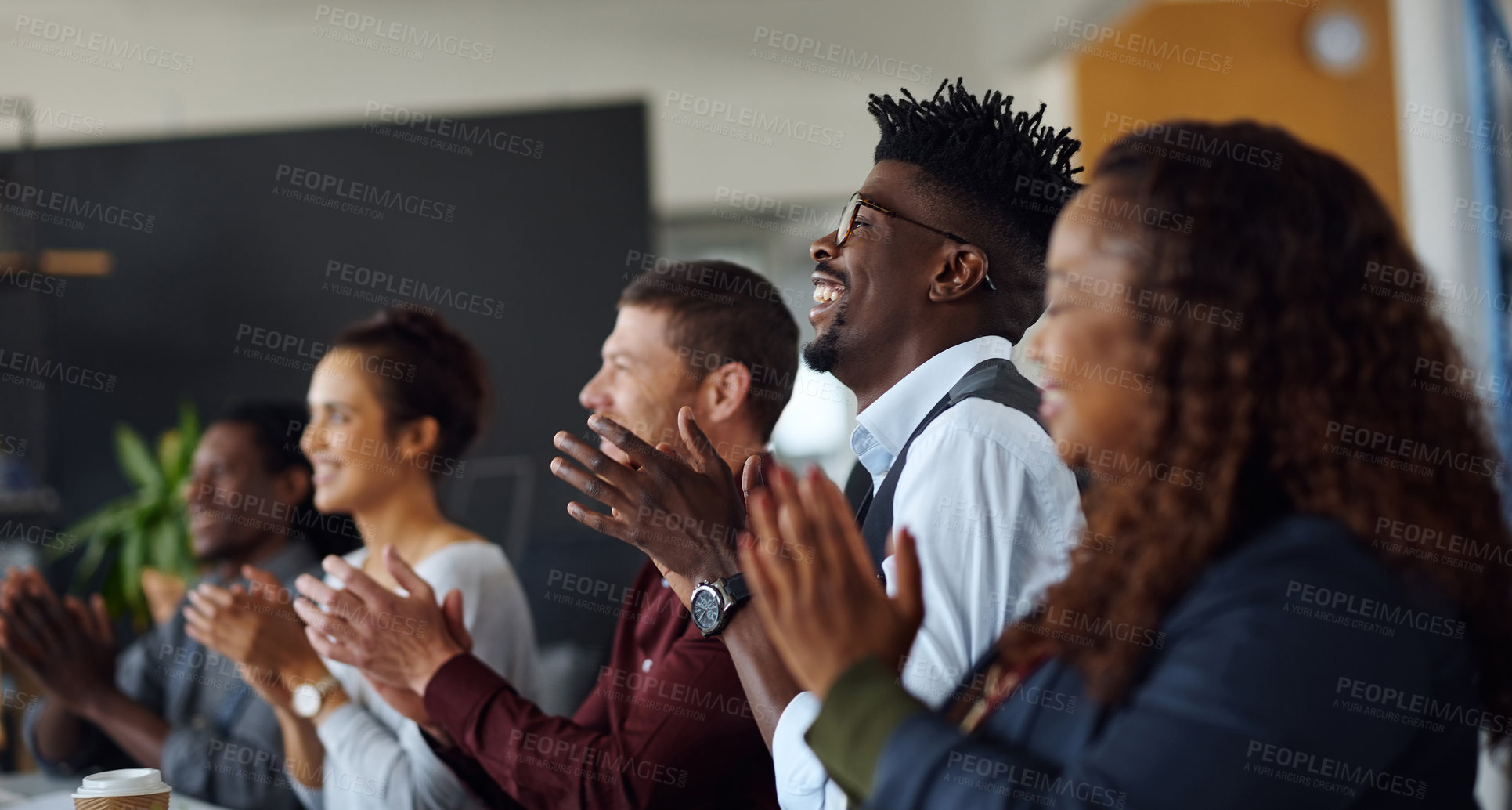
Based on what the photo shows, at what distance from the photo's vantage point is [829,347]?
5.62 feet

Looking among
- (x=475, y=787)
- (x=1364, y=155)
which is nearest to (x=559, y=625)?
(x=475, y=787)

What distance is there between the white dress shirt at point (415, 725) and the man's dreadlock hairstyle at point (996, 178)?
1.08 meters

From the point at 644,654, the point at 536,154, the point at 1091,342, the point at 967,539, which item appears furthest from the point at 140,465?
the point at 1091,342

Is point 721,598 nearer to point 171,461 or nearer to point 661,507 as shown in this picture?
point 661,507

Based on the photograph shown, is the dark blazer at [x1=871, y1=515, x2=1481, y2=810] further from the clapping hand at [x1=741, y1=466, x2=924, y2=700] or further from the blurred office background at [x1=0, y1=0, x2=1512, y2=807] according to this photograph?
the blurred office background at [x1=0, y1=0, x2=1512, y2=807]

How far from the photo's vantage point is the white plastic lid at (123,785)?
1.68 metres

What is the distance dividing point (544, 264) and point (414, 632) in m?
2.47

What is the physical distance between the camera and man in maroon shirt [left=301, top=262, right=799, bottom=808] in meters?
1.67

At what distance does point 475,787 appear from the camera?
1.96 metres

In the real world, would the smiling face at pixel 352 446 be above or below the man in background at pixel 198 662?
above

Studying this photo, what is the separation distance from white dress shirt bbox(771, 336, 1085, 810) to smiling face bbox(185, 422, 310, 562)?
2168 mm

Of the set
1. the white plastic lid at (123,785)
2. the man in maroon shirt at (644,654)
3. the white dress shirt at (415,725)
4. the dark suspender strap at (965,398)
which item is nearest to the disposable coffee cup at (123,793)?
the white plastic lid at (123,785)

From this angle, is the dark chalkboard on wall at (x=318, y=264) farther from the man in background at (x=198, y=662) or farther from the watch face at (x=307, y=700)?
the watch face at (x=307, y=700)

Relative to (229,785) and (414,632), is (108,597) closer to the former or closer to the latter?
(229,785)
